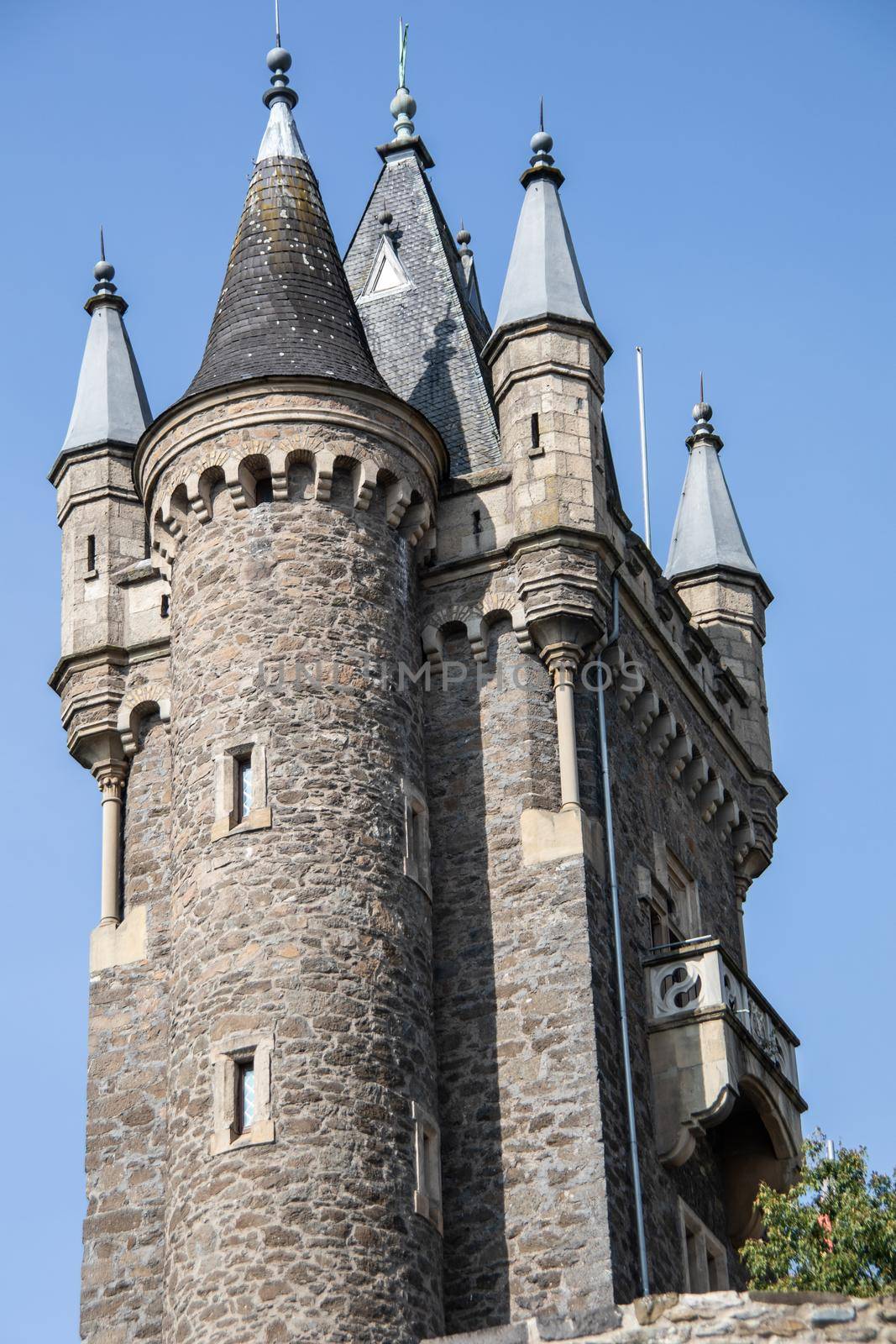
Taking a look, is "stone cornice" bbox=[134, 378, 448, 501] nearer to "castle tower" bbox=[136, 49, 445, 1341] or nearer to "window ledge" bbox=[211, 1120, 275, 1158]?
"castle tower" bbox=[136, 49, 445, 1341]

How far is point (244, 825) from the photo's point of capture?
29.1 metres

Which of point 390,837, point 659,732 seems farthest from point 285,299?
point 390,837

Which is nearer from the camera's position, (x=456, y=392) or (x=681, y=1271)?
(x=681, y=1271)

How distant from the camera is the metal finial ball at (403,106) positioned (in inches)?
1565

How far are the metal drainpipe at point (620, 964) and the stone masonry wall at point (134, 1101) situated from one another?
465cm

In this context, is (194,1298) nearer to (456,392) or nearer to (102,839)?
(102,839)

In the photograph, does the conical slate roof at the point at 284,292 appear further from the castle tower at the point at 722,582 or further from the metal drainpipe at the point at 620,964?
the castle tower at the point at 722,582

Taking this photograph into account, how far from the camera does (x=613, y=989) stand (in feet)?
98.8

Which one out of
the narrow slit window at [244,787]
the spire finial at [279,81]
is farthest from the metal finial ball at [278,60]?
the narrow slit window at [244,787]

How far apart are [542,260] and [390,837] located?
7976 millimetres

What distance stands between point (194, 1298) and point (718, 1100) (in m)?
6.45

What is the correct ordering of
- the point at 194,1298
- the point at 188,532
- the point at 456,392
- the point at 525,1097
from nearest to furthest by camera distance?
the point at 194,1298
the point at 525,1097
the point at 188,532
the point at 456,392

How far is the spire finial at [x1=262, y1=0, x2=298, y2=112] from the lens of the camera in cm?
3484

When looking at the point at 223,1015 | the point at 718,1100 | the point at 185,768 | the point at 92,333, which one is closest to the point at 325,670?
the point at 185,768
